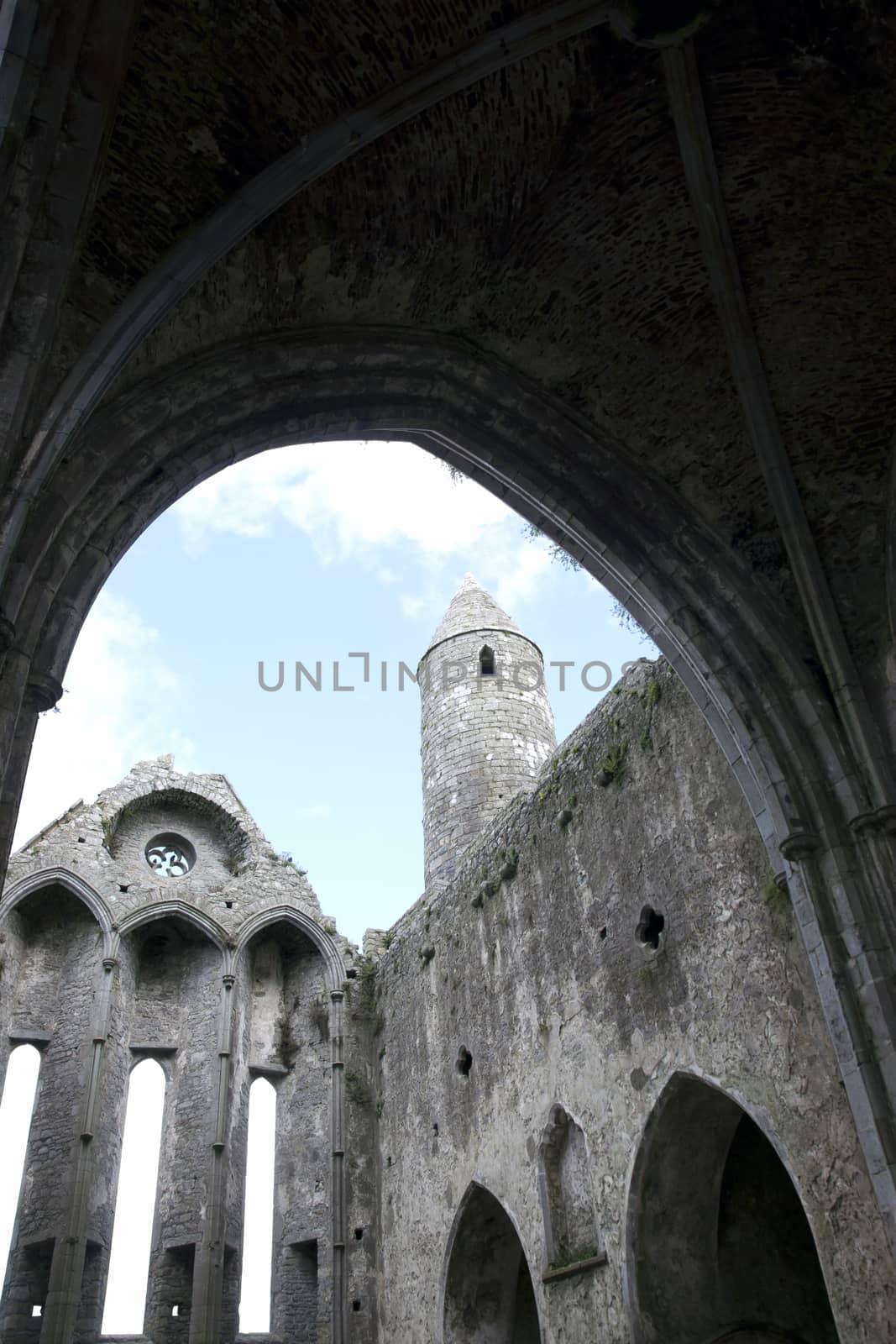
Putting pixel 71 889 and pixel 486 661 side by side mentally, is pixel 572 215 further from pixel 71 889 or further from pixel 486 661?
pixel 71 889

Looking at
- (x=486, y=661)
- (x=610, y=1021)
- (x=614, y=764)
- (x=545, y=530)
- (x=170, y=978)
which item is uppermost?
(x=486, y=661)

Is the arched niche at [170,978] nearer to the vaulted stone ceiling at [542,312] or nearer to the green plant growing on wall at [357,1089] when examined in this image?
the green plant growing on wall at [357,1089]

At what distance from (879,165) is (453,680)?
375 inches

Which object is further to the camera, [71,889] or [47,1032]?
[71,889]

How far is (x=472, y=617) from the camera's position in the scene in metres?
15.5

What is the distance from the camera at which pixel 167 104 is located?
4703 mm

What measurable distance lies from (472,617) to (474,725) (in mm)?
2213

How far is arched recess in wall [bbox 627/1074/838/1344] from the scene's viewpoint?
6914 millimetres

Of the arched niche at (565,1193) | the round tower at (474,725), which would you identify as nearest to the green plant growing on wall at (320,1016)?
the round tower at (474,725)

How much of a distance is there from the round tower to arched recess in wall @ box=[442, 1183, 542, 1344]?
394 cm

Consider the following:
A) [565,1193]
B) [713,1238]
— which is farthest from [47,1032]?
[713,1238]

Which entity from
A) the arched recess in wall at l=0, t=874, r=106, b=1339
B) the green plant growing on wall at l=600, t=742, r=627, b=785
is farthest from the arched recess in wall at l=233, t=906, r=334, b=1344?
the green plant growing on wall at l=600, t=742, r=627, b=785

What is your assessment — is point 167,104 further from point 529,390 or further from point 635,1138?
point 635,1138

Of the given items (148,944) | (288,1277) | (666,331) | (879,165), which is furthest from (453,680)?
(879,165)
